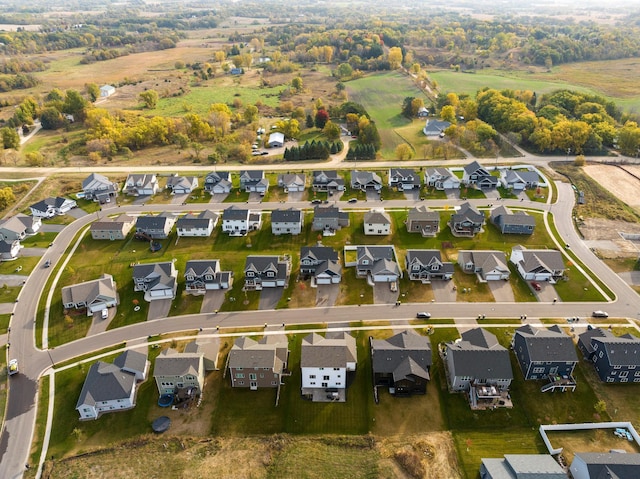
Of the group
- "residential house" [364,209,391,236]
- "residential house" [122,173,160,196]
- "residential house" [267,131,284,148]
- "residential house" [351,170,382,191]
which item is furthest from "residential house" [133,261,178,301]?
"residential house" [267,131,284,148]

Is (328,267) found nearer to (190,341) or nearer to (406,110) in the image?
(190,341)

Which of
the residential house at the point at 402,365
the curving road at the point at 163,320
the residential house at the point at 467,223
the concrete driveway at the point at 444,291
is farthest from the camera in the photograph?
the residential house at the point at 467,223

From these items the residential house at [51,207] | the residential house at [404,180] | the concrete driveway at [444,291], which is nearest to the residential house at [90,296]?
the residential house at [51,207]

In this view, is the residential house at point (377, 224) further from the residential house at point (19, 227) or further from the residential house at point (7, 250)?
the residential house at point (19, 227)

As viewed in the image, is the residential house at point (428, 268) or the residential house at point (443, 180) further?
the residential house at point (443, 180)

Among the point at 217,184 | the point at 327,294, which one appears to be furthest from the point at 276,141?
the point at 327,294

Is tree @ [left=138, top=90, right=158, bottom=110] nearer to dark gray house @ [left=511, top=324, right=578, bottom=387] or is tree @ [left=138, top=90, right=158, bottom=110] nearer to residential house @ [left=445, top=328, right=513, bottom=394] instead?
residential house @ [left=445, top=328, right=513, bottom=394]

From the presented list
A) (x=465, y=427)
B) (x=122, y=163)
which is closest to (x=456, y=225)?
(x=465, y=427)
